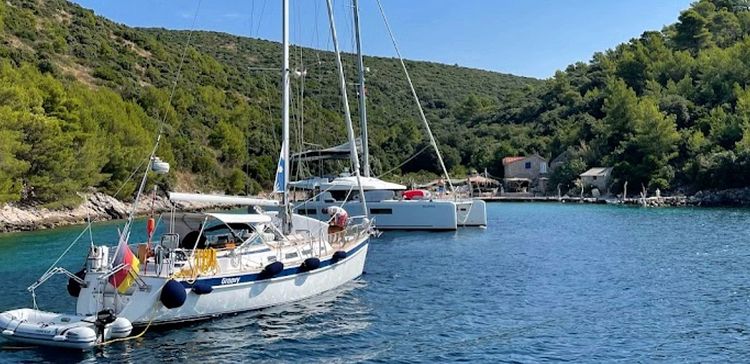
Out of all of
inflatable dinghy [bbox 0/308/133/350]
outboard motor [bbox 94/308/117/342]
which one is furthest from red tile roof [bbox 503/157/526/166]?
outboard motor [bbox 94/308/117/342]

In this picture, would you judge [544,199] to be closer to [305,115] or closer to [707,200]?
[707,200]

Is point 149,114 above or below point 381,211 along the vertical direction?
above

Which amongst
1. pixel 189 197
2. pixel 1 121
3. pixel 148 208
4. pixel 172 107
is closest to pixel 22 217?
pixel 1 121

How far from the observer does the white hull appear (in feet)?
132

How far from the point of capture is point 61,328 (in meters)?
14.9

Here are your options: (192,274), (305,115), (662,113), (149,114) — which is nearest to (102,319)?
(192,274)

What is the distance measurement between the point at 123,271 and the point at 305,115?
64.6 meters

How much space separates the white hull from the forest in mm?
9600

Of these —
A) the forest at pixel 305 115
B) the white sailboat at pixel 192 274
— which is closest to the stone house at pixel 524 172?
the forest at pixel 305 115

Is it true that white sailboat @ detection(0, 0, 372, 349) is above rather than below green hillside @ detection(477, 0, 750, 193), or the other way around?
below

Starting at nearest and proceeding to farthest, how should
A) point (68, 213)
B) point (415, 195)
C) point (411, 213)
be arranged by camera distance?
point (411, 213) < point (415, 195) < point (68, 213)

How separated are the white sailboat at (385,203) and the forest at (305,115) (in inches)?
244

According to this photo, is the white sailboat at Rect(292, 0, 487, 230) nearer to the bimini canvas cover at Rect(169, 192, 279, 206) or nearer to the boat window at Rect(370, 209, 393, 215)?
the boat window at Rect(370, 209, 393, 215)

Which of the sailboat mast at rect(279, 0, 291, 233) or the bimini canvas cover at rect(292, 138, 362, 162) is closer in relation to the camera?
the sailboat mast at rect(279, 0, 291, 233)
